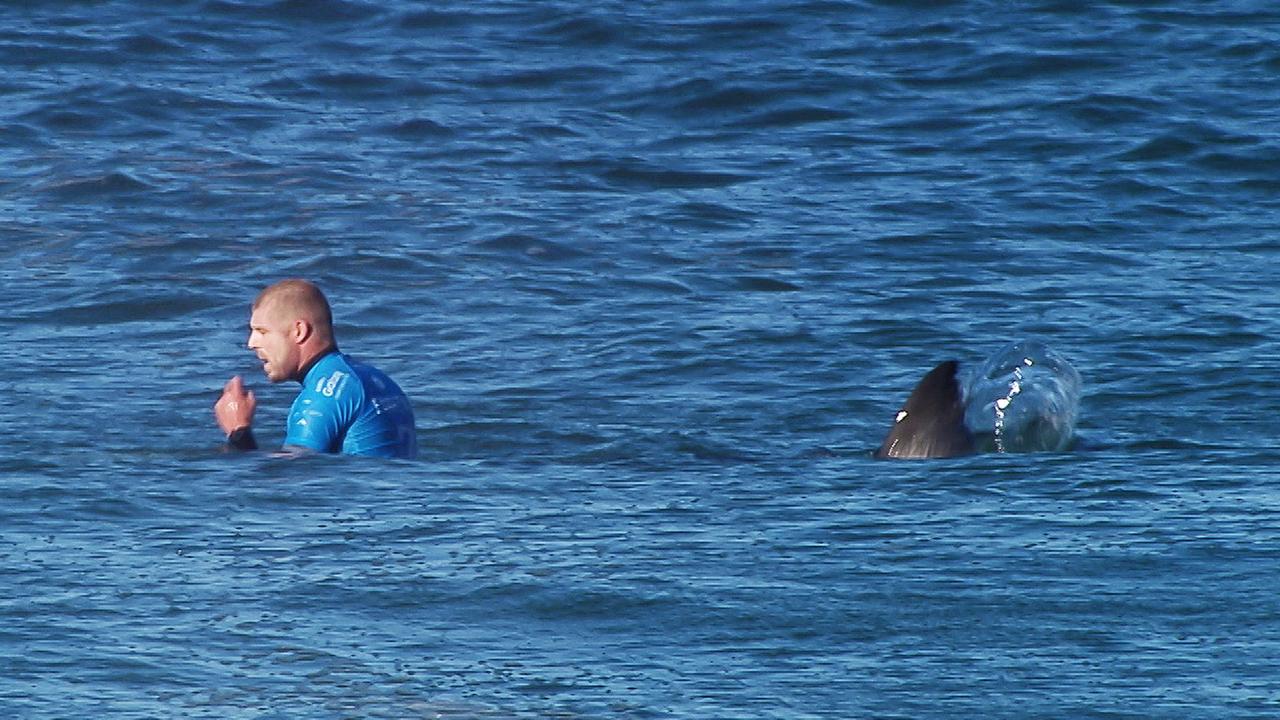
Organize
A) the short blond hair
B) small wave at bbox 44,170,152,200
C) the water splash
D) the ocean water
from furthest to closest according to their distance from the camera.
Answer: small wave at bbox 44,170,152,200
the water splash
the short blond hair
the ocean water

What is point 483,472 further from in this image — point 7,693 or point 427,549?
point 7,693

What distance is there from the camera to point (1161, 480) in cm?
927

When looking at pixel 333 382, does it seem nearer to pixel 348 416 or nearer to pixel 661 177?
pixel 348 416

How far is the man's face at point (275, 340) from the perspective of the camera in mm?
9953

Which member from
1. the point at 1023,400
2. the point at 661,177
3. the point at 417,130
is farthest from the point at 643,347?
the point at 417,130

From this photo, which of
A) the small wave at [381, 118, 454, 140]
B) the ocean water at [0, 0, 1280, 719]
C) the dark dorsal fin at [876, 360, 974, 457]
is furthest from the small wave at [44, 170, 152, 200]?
the dark dorsal fin at [876, 360, 974, 457]

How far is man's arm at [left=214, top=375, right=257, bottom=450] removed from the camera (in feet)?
31.6

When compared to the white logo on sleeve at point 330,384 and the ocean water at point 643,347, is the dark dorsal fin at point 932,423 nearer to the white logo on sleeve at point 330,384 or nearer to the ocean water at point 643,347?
the ocean water at point 643,347

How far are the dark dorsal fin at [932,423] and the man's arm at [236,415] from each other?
2.84m

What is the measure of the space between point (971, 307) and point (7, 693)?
8111mm

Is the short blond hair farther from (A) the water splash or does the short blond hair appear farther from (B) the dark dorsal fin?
(A) the water splash

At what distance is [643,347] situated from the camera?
12.6 metres

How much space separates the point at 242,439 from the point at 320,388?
1.40ft

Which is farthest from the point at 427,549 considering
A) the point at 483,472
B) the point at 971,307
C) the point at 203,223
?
the point at 203,223
